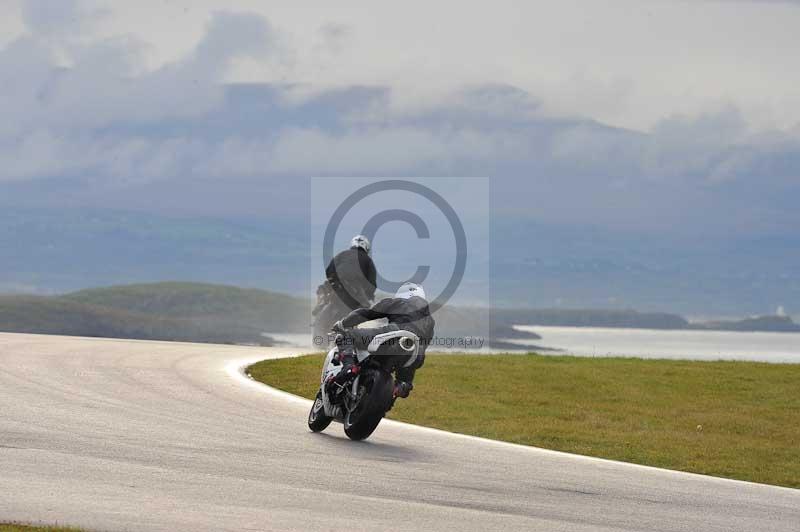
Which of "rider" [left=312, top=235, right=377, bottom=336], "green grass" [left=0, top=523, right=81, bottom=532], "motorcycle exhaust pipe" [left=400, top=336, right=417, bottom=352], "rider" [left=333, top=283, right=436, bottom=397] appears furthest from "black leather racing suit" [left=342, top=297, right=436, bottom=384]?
"rider" [left=312, top=235, right=377, bottom=336]

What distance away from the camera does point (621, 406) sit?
24.9 metres

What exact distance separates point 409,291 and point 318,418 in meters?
1.97

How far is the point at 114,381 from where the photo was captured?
21.8m

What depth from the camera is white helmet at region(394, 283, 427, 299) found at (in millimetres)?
16906

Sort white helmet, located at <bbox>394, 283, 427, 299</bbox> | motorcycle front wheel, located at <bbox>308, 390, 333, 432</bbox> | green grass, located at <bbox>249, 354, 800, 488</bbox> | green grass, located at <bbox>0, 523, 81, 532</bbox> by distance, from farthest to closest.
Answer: green grass, located at <bbox>249, 354, 800, 488</bbox>, motorcycle front wheel, located at <bbox>308, 390, 333, 432</bbox>, white helmet, located at <bbox>394, 283, 427, 299</bbox>, green grass, located at <bbox>0, 523, 81, 532</bbox>

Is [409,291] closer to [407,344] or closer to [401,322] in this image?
[401,322]

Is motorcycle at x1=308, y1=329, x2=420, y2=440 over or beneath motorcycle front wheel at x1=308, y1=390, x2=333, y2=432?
over

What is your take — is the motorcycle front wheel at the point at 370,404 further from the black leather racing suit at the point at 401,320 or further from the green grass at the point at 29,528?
the green grass at the point at 29,528

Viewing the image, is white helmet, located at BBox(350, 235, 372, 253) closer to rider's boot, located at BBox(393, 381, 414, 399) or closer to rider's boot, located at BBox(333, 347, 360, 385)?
rider's boot, located at BBox(333, 347, 360, 385)

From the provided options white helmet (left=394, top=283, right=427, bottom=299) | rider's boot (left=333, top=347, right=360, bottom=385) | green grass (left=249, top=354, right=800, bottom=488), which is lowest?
green grass (left=249, top=354, right=800, bottom=488)

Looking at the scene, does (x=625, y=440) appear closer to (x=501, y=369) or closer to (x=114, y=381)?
(x=114, y=381)

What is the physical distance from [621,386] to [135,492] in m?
17.6

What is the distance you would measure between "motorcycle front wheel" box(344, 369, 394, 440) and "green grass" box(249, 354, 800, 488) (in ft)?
10.7

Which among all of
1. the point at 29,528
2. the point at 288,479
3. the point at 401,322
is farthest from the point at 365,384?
the point at 29,528
